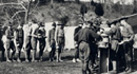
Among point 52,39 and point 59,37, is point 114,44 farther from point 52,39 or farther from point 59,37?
point 52,39

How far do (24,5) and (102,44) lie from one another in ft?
86.9

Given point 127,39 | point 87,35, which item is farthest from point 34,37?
point 87,35

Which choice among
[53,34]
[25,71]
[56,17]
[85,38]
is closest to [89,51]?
[85,38]

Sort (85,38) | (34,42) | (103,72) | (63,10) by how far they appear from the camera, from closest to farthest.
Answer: (85,38) < (103,72) < (34,42) < (63,10)

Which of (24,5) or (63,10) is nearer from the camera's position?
(24,5)

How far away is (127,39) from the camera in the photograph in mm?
11109

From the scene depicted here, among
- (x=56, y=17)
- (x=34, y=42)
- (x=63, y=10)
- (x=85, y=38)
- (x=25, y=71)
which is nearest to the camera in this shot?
(x=85, y=38)

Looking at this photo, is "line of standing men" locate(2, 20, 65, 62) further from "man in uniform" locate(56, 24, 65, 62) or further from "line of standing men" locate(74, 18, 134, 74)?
"line of standing men" locate(74, 18, 134, 74)

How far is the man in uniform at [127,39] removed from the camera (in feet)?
36.2

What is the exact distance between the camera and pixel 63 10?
46438mm

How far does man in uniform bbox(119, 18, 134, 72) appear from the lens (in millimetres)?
11043

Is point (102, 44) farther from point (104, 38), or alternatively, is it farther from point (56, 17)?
point (56, 17)

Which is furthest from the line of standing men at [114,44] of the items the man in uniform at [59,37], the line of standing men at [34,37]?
the line of standing men at [34,37]

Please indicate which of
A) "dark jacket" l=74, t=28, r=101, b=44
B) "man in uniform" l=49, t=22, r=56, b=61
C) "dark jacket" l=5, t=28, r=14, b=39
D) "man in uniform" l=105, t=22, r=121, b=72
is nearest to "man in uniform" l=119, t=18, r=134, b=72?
"man in uniform" l=105, t=22, r=121, b=72
